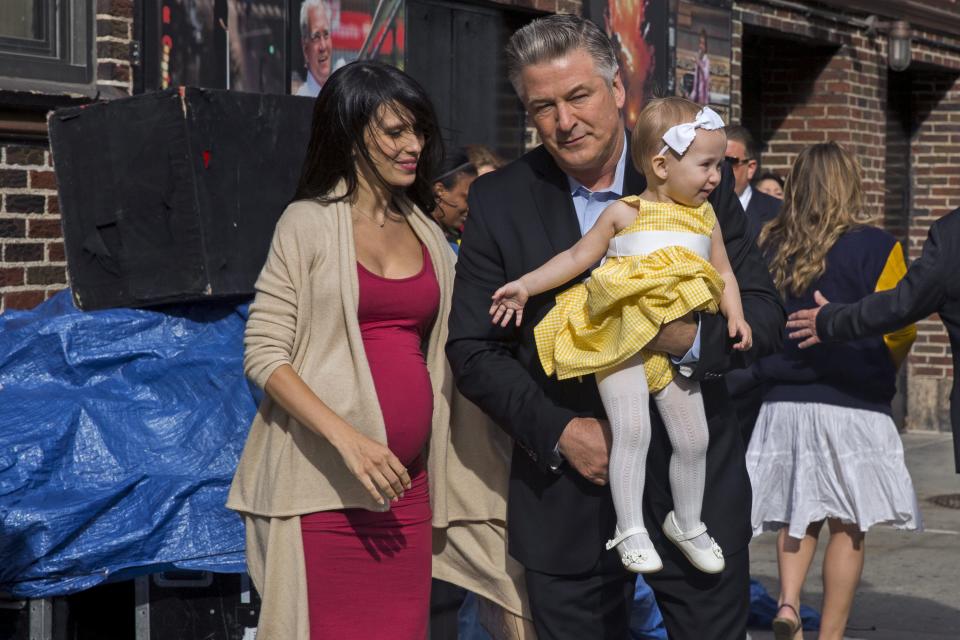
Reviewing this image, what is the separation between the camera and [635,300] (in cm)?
321

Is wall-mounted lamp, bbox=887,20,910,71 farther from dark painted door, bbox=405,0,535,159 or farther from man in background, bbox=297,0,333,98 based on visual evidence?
Answer: man in background, bbox=297,0,333,98

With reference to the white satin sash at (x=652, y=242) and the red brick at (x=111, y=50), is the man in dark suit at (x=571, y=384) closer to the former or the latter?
the white satin sash at (x=652, y=242)

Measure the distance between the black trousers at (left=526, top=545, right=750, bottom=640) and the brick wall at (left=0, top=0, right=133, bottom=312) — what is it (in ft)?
9.38

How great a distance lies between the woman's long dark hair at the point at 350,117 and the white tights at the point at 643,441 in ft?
2.56

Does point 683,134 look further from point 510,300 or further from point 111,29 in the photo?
point 111,29

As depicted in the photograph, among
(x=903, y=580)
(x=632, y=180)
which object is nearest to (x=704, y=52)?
(x=903, y=580)

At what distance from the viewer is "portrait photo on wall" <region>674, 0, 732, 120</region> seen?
10133mm

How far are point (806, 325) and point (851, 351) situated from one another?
0.43 meters

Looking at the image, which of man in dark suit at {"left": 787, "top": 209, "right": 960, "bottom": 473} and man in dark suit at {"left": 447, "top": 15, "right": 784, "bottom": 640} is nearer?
man in dark suit at {"left": 447, "top": 15, "right": 784, "bottom": 640}

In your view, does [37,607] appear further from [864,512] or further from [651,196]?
[864,512]


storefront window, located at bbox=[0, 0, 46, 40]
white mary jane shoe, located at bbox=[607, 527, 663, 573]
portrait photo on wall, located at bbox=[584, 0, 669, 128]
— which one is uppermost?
portrait photo on wall, located at bbox=[584, 0, 669, 128]

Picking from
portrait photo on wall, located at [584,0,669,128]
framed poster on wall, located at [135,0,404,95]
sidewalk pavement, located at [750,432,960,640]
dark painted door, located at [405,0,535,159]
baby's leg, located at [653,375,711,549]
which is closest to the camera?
baby's leg, located at [653,375,711,549]

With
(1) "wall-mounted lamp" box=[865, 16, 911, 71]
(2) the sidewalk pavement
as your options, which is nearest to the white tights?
(2) the sidewalk pavement

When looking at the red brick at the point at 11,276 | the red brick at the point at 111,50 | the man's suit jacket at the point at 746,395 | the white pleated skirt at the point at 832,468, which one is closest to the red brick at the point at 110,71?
the red brick at the point at 111,50
